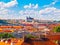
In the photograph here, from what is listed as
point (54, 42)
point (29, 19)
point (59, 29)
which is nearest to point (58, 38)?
point (54, 42)

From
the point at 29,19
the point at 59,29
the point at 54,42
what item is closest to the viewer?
the point at 54,42

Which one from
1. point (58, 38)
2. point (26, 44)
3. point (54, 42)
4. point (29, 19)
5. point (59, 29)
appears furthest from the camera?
point (29, 19)

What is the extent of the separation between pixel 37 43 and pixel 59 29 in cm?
1425

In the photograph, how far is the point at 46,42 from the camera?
14.3m

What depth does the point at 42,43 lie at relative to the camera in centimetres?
1410

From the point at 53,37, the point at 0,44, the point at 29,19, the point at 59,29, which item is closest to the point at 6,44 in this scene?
the point at 0,44

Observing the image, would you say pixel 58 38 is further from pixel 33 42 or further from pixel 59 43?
pixel 33 42

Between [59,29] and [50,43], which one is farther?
[59,29]

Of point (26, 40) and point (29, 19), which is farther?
point (29, 19)

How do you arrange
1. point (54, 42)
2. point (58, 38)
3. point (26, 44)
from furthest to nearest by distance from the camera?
point (58, 38) → point (54, 42) → point (26, 44)

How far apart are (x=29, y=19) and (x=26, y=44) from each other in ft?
223

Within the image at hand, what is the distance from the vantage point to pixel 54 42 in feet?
48.8

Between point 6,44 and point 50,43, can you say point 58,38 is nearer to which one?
point 50,43

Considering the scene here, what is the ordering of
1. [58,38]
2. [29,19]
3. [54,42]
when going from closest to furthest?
[54,42] → [58,38] → [29,19]
